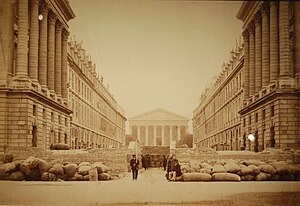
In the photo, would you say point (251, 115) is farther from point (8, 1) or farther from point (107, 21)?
point (8, 1)

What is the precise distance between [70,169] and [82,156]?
0.46 meters

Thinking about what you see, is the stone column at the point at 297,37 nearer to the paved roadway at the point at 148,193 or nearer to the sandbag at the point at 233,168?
the sandbag at the point at 233,168

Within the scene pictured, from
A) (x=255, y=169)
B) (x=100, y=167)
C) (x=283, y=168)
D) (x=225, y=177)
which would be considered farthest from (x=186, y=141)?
(x=283, y=168)

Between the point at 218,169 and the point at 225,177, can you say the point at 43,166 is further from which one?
the point at 225,177

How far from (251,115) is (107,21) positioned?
431 centimetres

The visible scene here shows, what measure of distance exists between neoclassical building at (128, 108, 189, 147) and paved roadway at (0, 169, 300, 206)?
1470mm

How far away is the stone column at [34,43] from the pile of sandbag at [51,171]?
209cm

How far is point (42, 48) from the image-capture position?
14062 millimetres

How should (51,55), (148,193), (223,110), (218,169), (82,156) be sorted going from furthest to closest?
(223,110), (51,55), (82,156), (218,169), (148,193)

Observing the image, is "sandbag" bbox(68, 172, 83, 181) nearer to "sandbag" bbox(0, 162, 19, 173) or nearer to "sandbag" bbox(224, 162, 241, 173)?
"sandbag" bbox(0, 162, 19, 173)

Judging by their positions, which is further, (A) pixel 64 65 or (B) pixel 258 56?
(A) pixel 64 65

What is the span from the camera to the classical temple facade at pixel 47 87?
43.7 ft

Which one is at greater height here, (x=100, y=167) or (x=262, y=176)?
(x=100, y=167)

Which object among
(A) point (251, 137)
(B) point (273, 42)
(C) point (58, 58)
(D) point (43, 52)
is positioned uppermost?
(B) point (273, 42)
